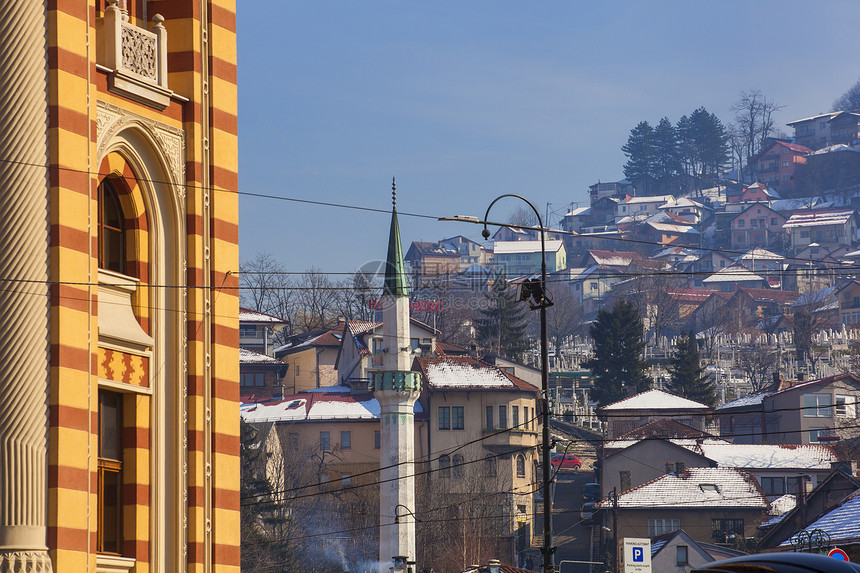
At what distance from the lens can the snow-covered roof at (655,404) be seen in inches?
3885

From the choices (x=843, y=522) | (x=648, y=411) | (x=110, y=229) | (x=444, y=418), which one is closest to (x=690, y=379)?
(x=648, y=411)

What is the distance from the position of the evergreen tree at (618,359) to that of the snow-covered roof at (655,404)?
52.8 ft

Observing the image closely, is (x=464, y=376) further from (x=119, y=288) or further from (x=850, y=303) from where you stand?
(x=850, y=303)

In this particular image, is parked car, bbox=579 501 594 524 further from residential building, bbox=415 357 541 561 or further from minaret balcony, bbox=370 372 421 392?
minaret balcony, bbox=370 372 421 392

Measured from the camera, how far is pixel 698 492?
7669 centimetres

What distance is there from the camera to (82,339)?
16734mm

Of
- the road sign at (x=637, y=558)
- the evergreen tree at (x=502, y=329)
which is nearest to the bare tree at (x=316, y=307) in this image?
the evergreen tree at (x=502, y=329)

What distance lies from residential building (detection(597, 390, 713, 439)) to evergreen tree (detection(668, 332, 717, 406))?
55.4ft

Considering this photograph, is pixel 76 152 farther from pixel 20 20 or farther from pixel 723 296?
pixel 723 296

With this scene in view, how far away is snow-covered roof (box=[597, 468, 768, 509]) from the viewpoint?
75.2 metres

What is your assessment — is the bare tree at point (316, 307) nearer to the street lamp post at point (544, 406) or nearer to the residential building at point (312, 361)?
the residential building at point (312, 361)

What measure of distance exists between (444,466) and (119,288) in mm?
74603

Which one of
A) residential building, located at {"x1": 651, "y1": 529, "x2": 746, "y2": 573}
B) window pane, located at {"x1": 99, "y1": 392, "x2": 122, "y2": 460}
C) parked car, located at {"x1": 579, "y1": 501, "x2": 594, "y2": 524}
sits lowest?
residential building, located at {"x1": 651, "y1": 529, "x2": 746, "y2": 573}

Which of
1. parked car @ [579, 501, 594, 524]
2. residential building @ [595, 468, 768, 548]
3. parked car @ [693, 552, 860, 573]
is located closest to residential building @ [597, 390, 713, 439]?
parked car @ [579, 501, 594, 524]
